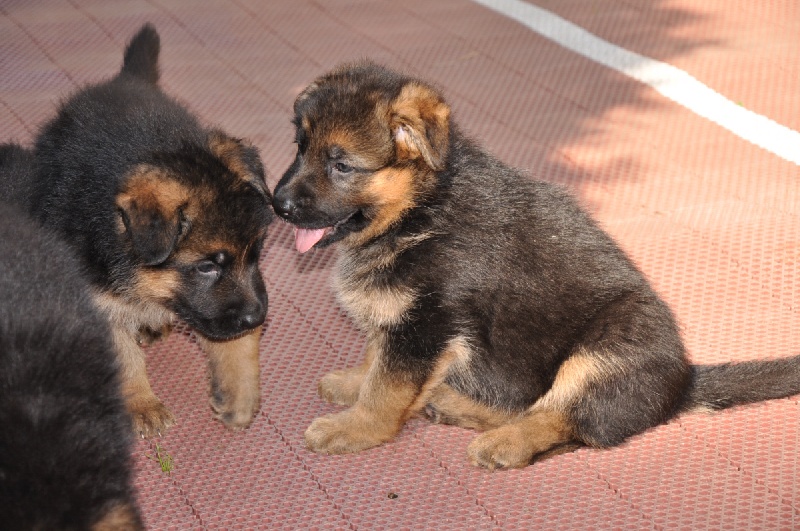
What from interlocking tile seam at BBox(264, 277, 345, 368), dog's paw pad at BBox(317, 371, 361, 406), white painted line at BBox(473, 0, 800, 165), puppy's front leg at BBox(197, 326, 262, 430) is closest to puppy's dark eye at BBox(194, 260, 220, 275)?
puppy's front leg at BBox(197, 326, 262, 430)

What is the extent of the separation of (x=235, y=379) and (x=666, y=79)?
404 cm

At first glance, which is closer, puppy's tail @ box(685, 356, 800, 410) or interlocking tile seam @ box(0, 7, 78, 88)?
puppy's tail @ box(685, 356, 800, 410)

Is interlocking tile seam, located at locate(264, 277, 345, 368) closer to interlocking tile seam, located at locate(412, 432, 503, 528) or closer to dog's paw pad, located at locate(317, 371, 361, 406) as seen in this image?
dog's paw pad, located at locate(317, 371, 361, 406)

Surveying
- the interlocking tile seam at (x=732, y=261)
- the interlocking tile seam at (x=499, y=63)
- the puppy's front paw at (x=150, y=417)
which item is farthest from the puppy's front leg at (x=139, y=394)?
the interlocking tile seam at (x=499, y=63)

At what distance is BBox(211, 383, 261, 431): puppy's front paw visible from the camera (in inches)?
161

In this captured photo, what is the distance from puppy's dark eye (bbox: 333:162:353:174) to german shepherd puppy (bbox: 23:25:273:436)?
32 centimetres

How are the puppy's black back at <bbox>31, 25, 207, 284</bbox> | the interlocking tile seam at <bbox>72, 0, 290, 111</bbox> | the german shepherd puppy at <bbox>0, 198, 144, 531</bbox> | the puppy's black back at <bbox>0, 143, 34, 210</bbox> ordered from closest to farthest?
the german shepherd puppy at <bbox>0, 198, 144, 531</bbox>
the puppy's black back at <bbox>31, 25, 207, 284</bbox>
the puppy's black back at <bbox>0, 143, 34, 210</bbox>
the interlocking tile seam at <bbox>72, 0, 290, 111</bbox>

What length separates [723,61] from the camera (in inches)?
273

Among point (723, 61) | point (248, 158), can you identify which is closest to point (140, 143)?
point (248, 158)

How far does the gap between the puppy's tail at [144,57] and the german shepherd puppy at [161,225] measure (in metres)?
0.76

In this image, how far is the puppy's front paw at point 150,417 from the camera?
4023mm

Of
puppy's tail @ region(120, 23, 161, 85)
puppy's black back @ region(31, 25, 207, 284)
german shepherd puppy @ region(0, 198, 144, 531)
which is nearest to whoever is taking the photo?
german shepherd puppy @ region(0, 198, 144, 531)

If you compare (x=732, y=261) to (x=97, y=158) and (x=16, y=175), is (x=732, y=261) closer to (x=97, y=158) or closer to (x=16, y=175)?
(x=97, y=158)

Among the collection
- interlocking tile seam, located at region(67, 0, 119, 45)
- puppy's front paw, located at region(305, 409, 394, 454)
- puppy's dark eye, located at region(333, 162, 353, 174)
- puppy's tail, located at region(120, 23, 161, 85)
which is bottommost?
interlocking tile seam, located at region(67, 0, 119, 45)
